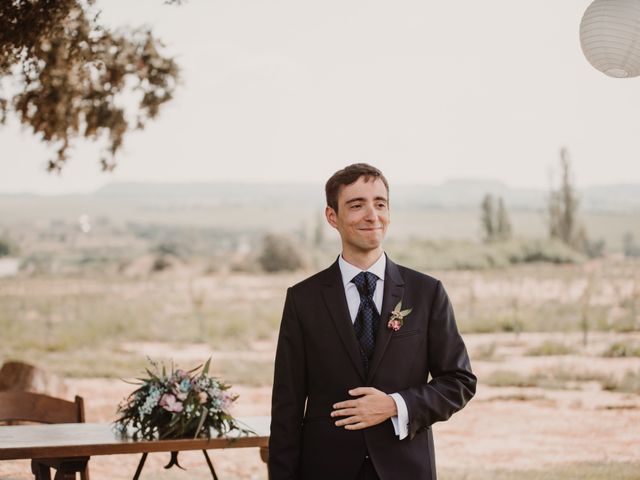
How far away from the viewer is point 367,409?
7.07ft

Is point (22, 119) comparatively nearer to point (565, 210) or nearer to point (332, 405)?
point (332, 405)

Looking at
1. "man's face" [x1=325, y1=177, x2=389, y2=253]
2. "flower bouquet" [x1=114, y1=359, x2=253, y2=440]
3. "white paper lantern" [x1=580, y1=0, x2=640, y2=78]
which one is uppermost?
"white paper lantern" [x1=580, y1=0, x2=640, y2=78]

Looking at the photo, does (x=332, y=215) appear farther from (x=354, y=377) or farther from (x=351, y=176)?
(x=354, y=377)

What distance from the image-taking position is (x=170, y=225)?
21.6 m

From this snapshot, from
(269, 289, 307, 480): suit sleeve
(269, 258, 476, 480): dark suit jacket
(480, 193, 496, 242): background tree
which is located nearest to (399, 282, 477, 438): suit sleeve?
(269, 258, 476, 480): dark suit jacket

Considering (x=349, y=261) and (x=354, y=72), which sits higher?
(x=354, y=72)

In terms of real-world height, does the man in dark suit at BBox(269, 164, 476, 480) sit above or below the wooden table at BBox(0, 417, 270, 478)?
above

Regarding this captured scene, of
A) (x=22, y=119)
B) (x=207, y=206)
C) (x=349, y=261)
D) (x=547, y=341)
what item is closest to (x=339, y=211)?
(x=349, y=261)

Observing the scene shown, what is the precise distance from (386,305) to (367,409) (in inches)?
10.5

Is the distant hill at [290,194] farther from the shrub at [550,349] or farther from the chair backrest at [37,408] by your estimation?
the chair backrest at [37,408]

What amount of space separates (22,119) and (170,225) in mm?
14040

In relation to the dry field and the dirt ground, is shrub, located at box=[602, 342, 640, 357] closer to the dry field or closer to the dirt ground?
the dry field

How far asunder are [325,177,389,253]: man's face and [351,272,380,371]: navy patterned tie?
79 mm

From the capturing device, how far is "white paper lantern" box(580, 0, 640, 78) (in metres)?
5.07
